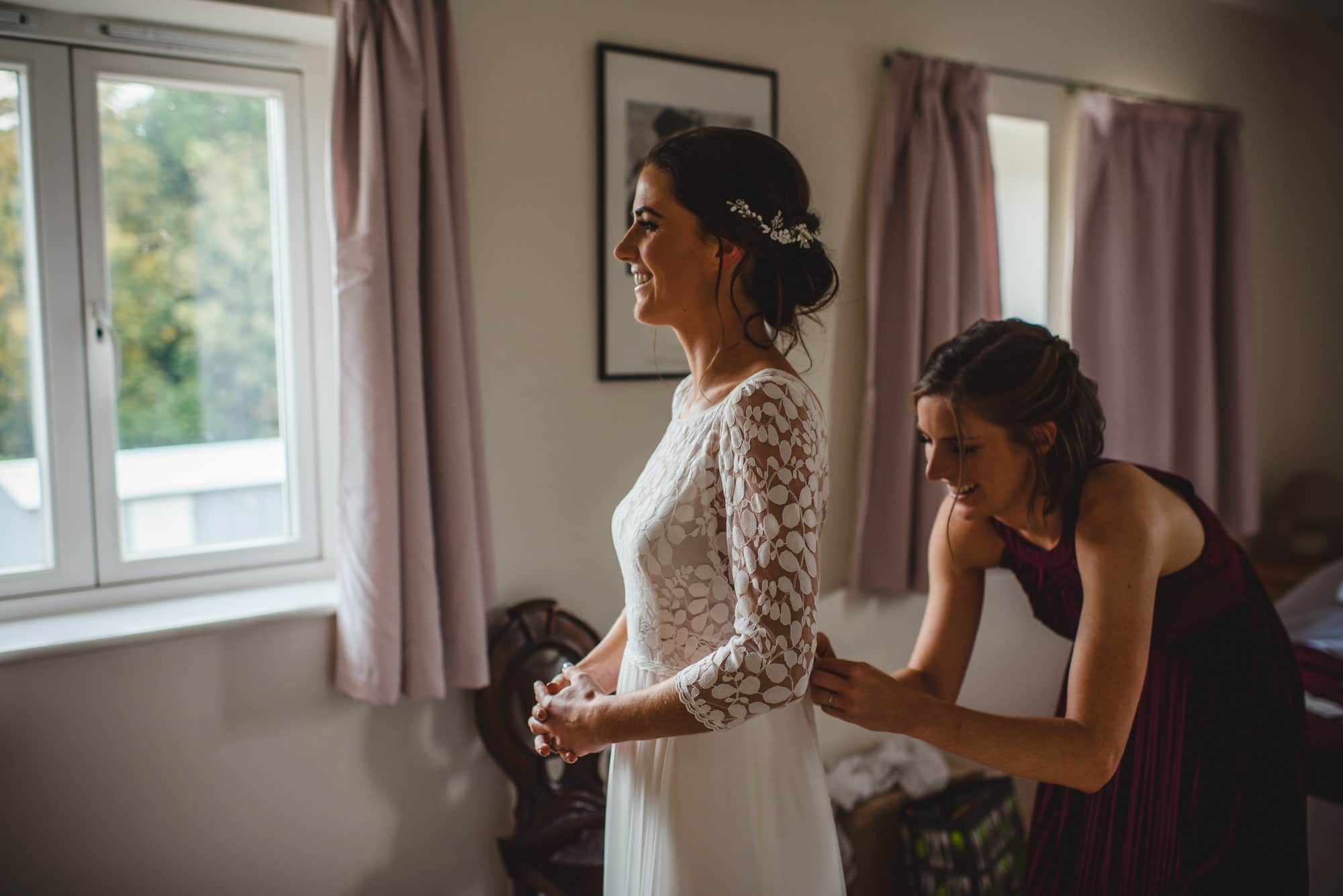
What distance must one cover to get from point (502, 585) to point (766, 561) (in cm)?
140

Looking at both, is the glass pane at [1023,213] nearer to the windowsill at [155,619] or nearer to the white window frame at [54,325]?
the windowsill at [155,619]

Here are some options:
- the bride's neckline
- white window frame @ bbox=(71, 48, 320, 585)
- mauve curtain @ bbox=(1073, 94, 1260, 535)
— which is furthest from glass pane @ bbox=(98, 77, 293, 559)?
mauve curtain @ bbox=(1073, 94, 1260, 535)

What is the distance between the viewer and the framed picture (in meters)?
2.45

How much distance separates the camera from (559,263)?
244 centimetres

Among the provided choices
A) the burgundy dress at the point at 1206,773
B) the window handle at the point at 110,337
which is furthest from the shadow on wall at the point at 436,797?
the burgundy dress at the point at 1206,773

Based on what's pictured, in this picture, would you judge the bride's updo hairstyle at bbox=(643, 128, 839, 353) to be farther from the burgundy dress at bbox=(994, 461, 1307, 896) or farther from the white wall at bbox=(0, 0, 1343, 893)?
the white wall at bbox=(0, 0, 1343, 893)

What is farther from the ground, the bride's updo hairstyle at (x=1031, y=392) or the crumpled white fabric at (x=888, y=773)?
the bride's updo hairstyle at (x=1031, y=392)

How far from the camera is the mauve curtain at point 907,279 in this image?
2.87m

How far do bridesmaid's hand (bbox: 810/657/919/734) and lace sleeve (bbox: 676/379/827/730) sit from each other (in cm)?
13

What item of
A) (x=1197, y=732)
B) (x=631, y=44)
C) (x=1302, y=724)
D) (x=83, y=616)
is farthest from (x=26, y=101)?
(x=1302, y=724)

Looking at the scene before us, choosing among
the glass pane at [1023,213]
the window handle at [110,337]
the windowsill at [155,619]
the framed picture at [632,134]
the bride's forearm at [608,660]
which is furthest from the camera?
the glass pane at [1023,213]

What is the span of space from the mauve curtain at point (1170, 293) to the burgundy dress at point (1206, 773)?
204 cm

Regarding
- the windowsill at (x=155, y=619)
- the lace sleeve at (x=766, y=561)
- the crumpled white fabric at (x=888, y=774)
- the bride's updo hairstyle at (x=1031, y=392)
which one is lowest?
the crumpled white fabric at (x=888, y=774)

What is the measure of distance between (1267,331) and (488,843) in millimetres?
3600
